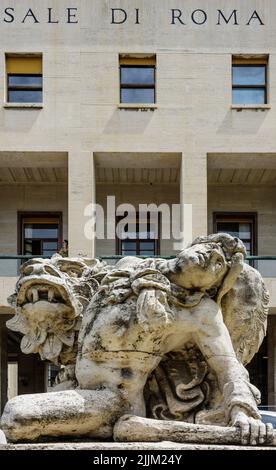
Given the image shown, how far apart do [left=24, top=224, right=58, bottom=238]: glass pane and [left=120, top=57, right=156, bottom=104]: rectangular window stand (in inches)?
227

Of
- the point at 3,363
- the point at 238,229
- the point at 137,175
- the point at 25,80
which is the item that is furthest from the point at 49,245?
the point at 238,229

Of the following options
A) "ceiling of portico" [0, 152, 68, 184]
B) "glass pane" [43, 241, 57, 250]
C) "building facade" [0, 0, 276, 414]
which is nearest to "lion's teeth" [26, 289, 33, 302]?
"building facade" [0, 0, 276, 414]

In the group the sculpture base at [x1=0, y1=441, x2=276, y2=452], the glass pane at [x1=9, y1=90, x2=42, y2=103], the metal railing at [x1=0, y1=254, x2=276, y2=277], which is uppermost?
the glass pane at [x1=9, y1=90, x2=42, y2=103]

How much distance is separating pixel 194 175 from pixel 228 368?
1016 inches

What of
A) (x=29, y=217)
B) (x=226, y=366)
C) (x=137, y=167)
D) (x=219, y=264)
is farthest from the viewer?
(x=29, y=217)

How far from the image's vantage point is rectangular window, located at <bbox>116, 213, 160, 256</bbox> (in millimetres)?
34781

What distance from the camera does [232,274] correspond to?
6.14 m

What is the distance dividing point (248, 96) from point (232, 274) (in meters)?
26.7

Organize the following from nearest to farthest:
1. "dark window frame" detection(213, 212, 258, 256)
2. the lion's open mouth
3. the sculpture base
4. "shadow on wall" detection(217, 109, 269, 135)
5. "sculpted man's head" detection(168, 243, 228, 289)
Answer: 1. the sculpture base
2. "sculpted man's head" detection(168, 243, 228, 289)
3. the lion's open mouth
4. "shadow on wall" detection(217, 109, 269, 135)
5. "dark window frame" detection(213, 212, 258, 256)

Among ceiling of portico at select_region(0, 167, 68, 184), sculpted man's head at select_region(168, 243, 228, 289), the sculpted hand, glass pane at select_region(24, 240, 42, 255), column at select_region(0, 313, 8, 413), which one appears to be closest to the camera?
the sculpted hand

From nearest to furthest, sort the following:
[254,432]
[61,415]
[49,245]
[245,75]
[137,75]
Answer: [254,432] < [61,415] < [137,75] < [245,75] < [49,245]

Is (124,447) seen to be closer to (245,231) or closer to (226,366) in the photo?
(226,366)

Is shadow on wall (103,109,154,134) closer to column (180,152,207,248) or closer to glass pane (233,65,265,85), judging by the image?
column (180,152,207,248)
